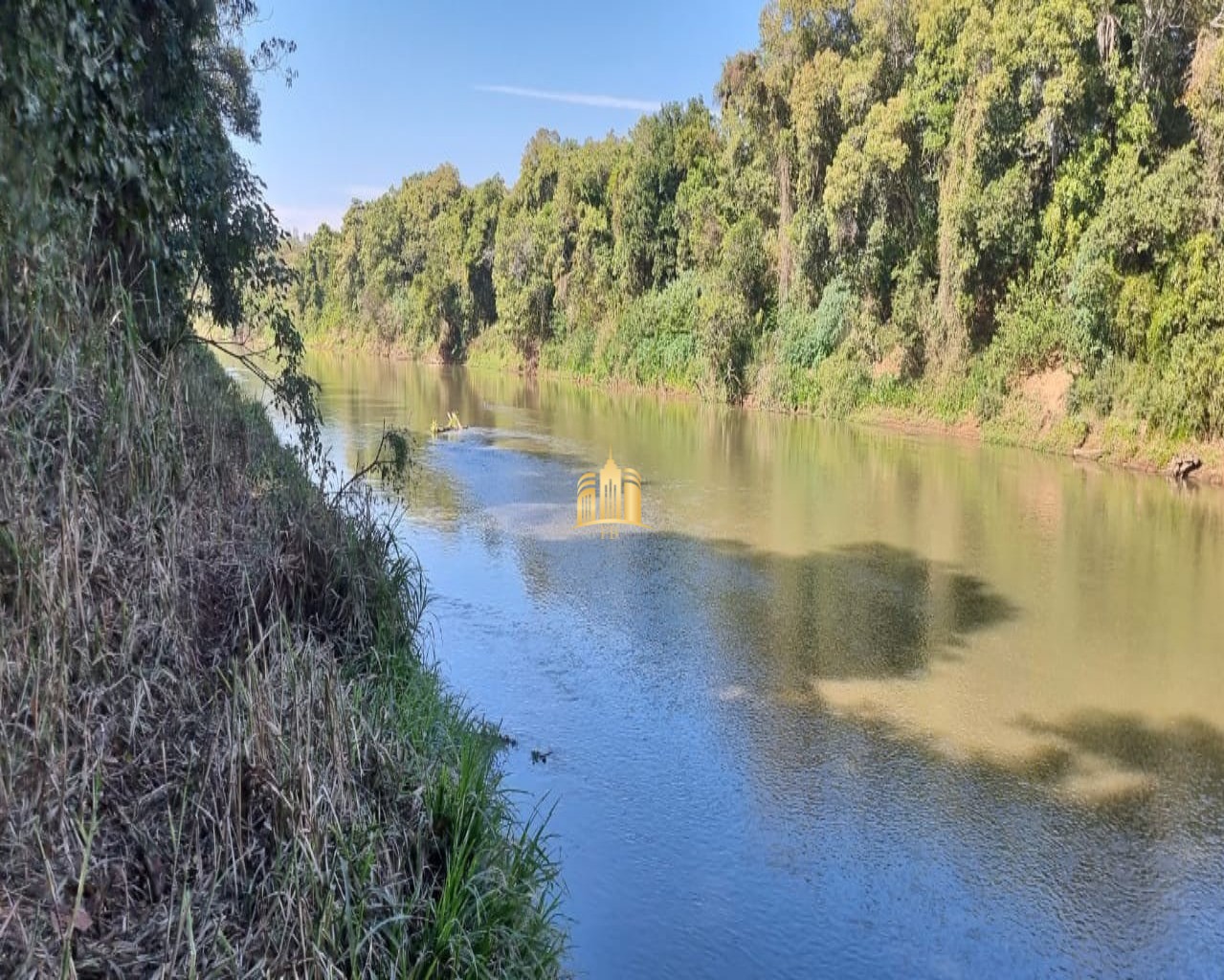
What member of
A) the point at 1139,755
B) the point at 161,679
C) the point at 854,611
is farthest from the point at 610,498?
the point at 161,679

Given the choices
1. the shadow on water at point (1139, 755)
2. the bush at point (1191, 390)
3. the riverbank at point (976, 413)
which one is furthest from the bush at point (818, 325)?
the shadow on water at point (1139, 755)

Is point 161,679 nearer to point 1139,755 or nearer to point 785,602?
point 1139,755

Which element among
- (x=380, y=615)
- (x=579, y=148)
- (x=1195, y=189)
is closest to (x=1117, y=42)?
(x=1195, y=189)

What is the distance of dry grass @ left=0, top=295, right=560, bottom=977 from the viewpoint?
2721 millimetres

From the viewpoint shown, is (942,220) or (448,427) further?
(448,427)

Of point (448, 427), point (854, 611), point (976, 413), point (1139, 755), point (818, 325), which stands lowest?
point (1139, 755)

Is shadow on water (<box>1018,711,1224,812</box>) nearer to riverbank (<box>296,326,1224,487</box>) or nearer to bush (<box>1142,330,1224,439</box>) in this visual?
riverbank (<box>296,326,1224,487</box>)

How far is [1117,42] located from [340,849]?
1869cm

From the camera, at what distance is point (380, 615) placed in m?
5.52

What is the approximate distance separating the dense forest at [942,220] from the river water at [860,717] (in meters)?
4.28

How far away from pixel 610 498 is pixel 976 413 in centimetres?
951

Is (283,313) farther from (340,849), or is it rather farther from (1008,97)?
(1008,97)

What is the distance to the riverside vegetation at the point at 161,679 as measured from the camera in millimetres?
2781

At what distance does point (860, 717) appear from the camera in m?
6.28
